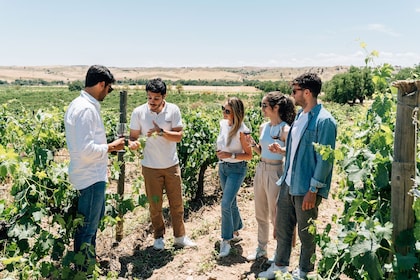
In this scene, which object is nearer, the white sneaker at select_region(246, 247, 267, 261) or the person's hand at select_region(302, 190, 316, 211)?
Answer: the person's hand at select_region(302, 190, 316, 211)

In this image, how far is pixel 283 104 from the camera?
391cm

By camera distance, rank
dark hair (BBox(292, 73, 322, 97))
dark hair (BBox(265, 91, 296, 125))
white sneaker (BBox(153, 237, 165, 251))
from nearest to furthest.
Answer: dark hair (BBox(292, 73, 322, 97)) → dark hair (BBox(265, 91, 296, 125)) → white sneaker (BBox(153, 237, 165, 251))

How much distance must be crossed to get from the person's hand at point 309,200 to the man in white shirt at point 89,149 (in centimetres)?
167

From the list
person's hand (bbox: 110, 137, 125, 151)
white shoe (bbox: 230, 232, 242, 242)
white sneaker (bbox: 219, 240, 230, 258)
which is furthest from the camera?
white shoe (bbox: 230, 232, 242, 242)

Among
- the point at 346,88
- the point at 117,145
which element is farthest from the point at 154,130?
the point at 346,88

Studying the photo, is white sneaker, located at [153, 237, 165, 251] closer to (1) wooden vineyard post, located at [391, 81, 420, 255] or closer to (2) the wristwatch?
(2) the wristwatch

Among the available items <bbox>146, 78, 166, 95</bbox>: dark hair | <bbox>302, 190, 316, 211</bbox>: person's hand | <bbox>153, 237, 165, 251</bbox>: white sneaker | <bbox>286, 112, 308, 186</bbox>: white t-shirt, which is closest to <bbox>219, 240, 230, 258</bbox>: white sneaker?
<bbox>153, 237, 165, 251</bbox>: white sneaker

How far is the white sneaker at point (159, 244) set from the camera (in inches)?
180

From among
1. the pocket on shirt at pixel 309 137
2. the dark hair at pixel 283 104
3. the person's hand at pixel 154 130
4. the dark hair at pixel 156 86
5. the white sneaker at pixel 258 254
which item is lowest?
the white sneaker at pixel 258 254

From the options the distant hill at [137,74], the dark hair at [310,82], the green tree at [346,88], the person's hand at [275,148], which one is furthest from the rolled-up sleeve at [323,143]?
the distant hill at [137,74]

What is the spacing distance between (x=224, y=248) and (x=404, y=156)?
109 inches

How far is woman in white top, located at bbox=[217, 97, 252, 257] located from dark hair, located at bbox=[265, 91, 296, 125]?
0.42 m

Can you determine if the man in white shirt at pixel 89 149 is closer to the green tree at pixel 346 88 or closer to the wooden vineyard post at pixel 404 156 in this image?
the wooden vineyard post at pixel 404 156

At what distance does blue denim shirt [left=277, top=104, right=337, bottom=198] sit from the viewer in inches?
122
